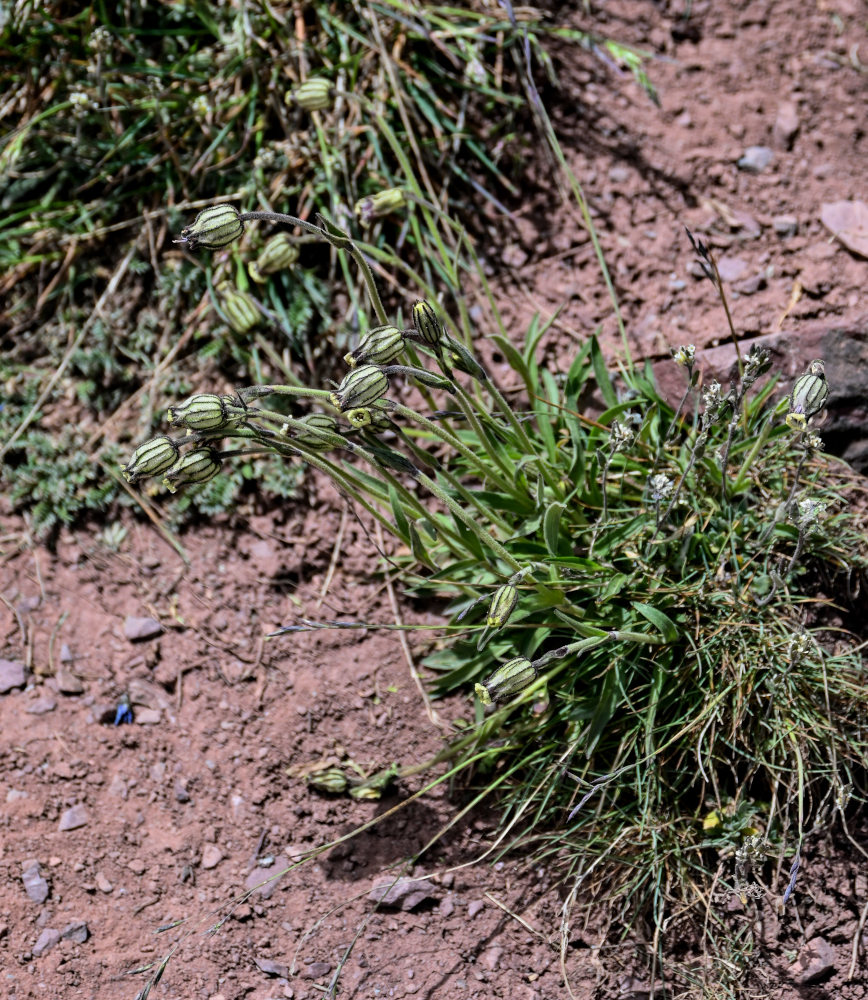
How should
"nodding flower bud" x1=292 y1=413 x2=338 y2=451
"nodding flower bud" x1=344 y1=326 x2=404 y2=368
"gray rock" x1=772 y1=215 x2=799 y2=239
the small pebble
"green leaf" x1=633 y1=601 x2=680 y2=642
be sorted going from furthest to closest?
"gray rock" x1=772 y1=215 x2=799 y2=239
the small pebble
"green leaf" x1=633 y1=601 x2=680 y2=642
"nodding flower bud" x1=292 y1=413 x2=338 y2=451
"nodding flower bud" x1=344 y1=326 x2=404 y2=368

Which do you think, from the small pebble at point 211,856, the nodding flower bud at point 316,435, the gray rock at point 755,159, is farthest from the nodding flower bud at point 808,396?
the small pebble at point 211,856

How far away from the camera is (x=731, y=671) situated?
2.74 m

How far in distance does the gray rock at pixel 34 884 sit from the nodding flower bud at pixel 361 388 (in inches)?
67.8

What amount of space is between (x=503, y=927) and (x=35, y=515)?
7.07 feet

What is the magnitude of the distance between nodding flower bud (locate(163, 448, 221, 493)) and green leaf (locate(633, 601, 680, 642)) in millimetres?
1198

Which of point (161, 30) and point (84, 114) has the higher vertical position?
point (161, 30)

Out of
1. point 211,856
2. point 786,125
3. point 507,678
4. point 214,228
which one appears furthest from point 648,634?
point 786,125

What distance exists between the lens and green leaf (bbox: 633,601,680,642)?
2.61 meters

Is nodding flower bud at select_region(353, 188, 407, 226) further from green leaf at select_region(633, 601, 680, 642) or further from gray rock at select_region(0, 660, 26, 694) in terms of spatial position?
gray rock at select_region(0, 660, 26, 694)

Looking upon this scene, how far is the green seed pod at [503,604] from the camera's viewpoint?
7.19ft

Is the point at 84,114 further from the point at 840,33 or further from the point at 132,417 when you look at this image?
the point at 840,33

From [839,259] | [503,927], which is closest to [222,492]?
[503,927]

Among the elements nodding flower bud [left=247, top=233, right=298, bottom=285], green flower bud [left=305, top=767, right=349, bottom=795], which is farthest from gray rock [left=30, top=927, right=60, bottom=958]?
nodding flower bud [left=247, top=233, right=298, bottom=285]

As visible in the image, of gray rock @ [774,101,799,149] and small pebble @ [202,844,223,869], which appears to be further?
gray rock @ [774,101,799,149]
